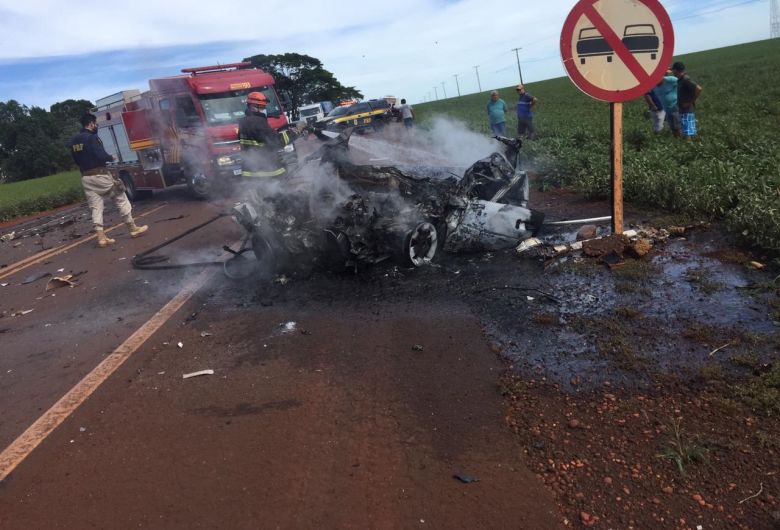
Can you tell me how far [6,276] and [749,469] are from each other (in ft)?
Answer: 29.3

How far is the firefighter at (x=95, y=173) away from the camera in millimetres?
8609

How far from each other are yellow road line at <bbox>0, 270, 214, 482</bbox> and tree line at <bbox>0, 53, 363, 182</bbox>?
42347 millimetres

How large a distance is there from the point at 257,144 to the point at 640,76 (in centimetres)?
570

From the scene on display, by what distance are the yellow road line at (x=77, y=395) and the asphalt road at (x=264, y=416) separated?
0.06 feet

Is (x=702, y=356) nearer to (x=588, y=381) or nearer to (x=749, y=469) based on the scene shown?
(x=588, y=381)

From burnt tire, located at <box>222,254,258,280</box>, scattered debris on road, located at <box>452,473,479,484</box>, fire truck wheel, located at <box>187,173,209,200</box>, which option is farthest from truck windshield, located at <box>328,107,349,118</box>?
scattered debris on road, located at <box>452,473,479,484</box>

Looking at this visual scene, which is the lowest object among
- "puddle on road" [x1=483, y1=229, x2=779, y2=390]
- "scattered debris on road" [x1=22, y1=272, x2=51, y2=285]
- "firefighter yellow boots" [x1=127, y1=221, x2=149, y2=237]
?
→ "puddle on road" [x1=483, y1=229, x2=779, y2=390]

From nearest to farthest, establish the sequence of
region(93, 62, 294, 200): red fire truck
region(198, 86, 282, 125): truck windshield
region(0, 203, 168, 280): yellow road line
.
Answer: region(0, 203, 168, 280): yellow road line
region(93, 62, 294, 200): red fire truck
region(198, 86, 282, 125): truck windshield

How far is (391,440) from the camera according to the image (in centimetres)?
262

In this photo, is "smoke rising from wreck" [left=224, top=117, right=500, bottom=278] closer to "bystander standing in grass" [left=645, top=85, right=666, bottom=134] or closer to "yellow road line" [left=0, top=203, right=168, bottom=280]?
"yellow road line" [left=0, top=203, right=168, bottom=280]

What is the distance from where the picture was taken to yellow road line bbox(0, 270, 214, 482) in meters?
2.88

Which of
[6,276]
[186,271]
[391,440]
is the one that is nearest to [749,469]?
[391,440]

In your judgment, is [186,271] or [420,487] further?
[186,271]

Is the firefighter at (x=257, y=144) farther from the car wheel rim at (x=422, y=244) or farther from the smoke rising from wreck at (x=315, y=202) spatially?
the car wheel rim at (x=422, y=244)
